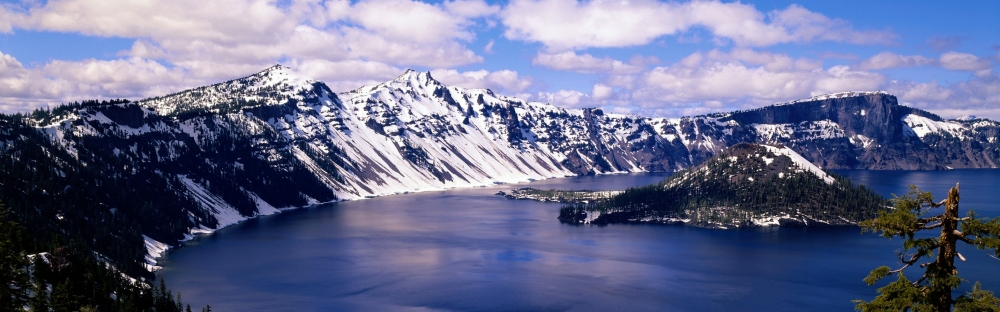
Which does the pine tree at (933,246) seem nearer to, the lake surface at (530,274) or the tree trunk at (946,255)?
the tree trunk at (946,255)

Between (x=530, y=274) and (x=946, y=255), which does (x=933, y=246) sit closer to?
(x=946, y=255)

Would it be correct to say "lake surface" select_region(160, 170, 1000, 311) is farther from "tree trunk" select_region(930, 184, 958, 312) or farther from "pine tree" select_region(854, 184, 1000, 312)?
"tree trunk" select_region(930, 184, 958, 312)

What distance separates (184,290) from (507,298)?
56.6 m

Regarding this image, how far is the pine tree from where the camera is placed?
2052cm

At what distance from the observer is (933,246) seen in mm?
20859

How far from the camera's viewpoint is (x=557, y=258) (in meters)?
171

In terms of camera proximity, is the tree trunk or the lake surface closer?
the tree trunk

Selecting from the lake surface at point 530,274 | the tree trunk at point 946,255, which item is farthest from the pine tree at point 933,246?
the lake surface at point 530,274

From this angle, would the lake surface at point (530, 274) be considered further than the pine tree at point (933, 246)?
Yes

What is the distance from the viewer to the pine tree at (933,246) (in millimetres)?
20516

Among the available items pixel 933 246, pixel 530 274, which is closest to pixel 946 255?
pixel 933 246

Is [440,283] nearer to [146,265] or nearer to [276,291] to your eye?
[276,291]

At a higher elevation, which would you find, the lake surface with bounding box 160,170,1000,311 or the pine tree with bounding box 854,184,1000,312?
the pine tree with bounding box 854,184,1000,312

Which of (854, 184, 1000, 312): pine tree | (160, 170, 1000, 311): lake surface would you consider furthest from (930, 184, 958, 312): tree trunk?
(160, 170, 1000, 311): lake surface
